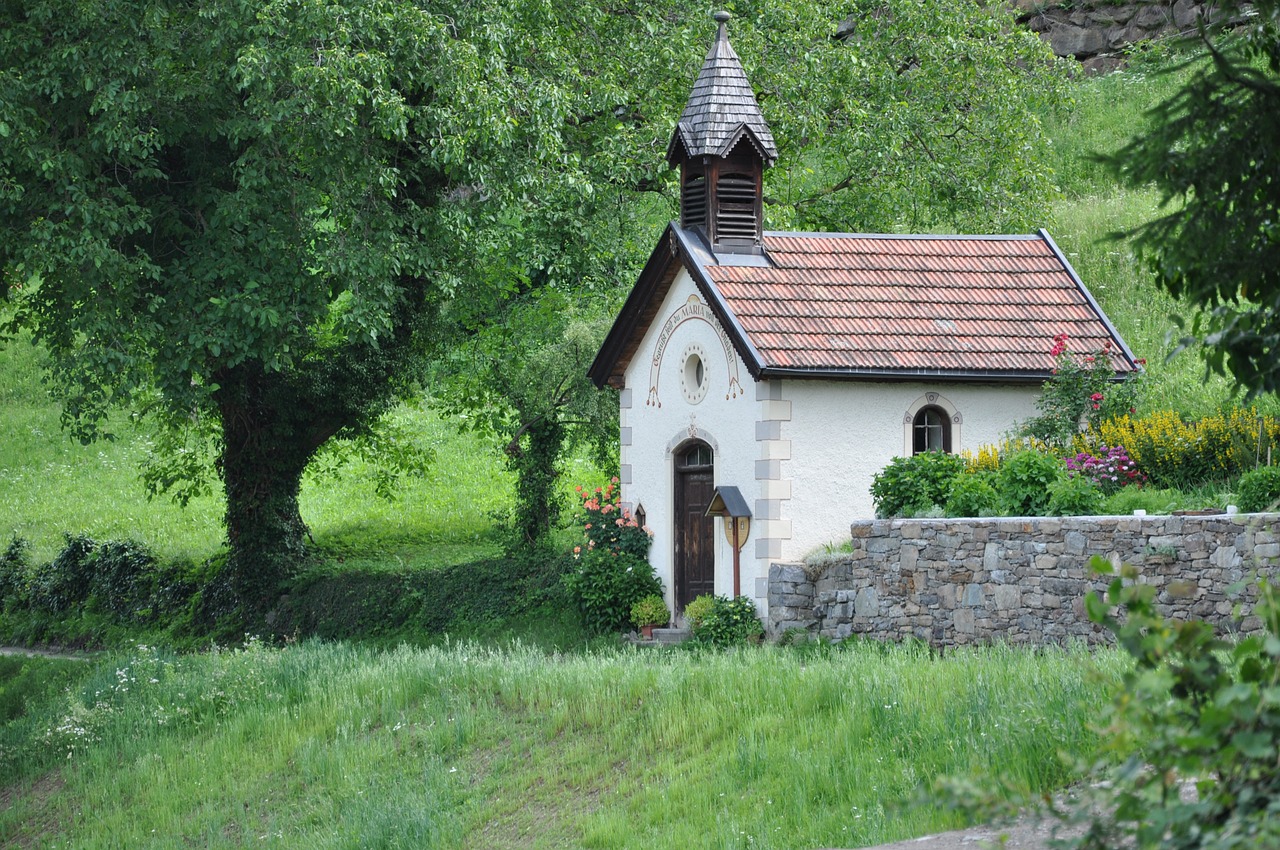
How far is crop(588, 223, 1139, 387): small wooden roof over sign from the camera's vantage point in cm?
1783

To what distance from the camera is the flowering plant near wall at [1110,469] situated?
1612 centimetres

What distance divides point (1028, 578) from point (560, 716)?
4.77 m

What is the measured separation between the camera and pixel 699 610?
60.8ft

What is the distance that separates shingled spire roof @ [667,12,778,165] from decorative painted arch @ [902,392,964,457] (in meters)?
3.87

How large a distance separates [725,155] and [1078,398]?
5.52 metres

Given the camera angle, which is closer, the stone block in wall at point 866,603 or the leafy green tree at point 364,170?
the stone block in wall at point 866,603

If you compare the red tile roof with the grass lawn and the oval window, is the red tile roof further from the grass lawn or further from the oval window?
the grass lawn

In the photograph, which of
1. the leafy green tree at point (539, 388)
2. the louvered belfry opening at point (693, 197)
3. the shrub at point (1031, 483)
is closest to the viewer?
the shrub at point (1031, 483)

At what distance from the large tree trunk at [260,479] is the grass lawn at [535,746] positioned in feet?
24.6

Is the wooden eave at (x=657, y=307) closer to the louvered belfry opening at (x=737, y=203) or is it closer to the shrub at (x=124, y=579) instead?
the louvered belfry opening at (x=737, y=203)

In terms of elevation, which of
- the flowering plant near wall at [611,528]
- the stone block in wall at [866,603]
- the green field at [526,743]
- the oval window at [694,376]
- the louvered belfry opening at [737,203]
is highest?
the louvered belfry opening at [737,203]

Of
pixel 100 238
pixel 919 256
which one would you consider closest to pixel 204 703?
Result: pixel 100 238

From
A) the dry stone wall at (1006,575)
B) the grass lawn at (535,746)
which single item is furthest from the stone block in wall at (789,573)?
the grass lawn at (535,746)

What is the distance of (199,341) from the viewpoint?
1811 centimetres
